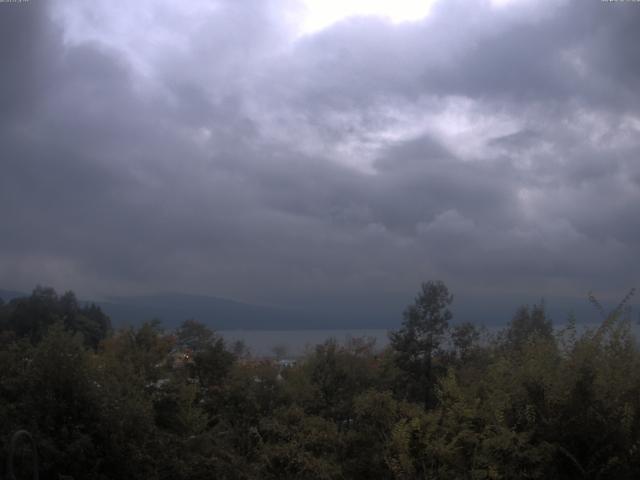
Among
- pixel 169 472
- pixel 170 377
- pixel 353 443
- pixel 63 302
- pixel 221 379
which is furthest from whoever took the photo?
pixel 63 302

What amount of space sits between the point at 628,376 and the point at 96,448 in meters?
7.79

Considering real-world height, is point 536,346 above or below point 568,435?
above

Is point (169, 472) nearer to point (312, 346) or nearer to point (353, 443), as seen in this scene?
point (353, 443)

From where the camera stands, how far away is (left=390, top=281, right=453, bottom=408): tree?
72.2ft

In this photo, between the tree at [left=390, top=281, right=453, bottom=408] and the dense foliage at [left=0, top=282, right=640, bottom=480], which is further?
the tree at [left=390, top=281, right=453, bottom=408]

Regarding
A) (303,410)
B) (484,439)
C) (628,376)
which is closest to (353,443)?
(303,410)

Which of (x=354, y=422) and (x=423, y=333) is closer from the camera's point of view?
(x=354, y=422)

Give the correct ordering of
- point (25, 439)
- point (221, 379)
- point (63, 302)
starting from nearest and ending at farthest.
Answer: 1. point (25, 439)
2. point (221, 379)
3. point (63, 302)

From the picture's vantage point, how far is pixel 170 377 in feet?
46.6

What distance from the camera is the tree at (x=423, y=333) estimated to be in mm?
22000

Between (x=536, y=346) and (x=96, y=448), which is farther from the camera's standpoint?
(x=536, y=346)

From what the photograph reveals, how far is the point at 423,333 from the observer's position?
2289 cm

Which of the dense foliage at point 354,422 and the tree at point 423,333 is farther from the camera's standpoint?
the tree at point 423,333

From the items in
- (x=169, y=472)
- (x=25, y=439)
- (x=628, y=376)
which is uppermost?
(x=628, y=376)
